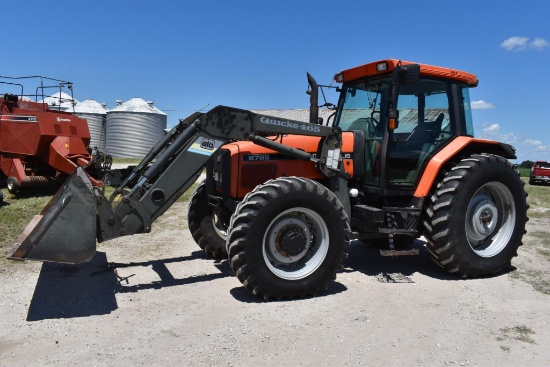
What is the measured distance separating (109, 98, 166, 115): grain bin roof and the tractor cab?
99.0ft

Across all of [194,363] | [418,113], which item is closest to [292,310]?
[194,363]

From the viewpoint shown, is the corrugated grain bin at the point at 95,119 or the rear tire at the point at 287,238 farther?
the corrugated grain bin at the point at 95,119

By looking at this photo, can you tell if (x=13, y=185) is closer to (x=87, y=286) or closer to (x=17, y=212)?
(x=17, y=212)

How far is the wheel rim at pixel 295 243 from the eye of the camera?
467 cm

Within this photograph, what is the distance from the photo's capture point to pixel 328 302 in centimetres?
461

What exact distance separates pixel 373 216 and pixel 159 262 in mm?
2819

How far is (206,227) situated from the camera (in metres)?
6.09

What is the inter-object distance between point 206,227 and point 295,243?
1.77 meters

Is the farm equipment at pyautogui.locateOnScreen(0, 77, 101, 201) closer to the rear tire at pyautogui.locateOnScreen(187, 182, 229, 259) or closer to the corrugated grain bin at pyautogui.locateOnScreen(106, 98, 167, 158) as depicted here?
the rear tire at pyautogui.locateOnScreen(187, 182, 229, 259)

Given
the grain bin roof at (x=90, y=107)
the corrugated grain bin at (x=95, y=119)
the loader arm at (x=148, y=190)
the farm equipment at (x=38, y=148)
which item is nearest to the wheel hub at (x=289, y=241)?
the loader arm at (x=148, y=190)

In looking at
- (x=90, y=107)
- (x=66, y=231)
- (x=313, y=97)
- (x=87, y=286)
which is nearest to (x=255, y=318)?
(x=66, y=231)

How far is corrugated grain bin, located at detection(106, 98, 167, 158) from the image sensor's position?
3331 cm

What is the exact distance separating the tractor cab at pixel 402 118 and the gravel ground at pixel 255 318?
1261 millimetres

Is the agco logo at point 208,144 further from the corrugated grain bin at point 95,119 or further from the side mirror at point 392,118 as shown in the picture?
the corrugated grain bin at point 95,119
